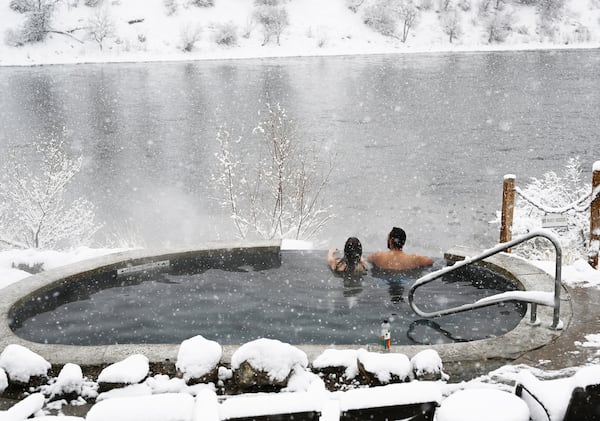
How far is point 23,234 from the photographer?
53.3 feet

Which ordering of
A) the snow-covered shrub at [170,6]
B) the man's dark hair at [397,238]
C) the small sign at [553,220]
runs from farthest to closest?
the snow-covered shrub at [170,6], the man's dark hair at [397,238], the small sign at [553,220]

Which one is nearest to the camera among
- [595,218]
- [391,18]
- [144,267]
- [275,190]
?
[595,218]

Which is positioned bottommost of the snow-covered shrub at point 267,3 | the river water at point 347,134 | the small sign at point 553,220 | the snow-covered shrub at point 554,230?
the river water at point 347,134

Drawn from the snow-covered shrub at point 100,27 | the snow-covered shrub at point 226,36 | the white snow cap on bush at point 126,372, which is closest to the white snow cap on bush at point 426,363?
the white snow cap on bush at point 126,372

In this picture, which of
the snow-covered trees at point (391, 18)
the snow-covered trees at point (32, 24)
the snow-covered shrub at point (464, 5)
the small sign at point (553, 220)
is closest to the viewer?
the small sign at point (553, 220)

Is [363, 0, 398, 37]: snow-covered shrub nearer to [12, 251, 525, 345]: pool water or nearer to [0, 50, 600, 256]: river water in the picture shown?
[0, 50, 600, 256]: river water

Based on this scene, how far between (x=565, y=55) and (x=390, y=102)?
25842 mm

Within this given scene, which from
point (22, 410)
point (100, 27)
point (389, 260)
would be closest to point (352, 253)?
point (389, 260)

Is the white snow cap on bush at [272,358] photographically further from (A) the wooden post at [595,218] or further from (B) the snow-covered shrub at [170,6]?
(B) the snow-covered shrub at [170,6]

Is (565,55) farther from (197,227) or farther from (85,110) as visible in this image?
(197,227)

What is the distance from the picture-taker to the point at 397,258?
318 inches

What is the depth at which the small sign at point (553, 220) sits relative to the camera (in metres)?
6.83

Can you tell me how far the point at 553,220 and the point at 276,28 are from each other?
58.6m

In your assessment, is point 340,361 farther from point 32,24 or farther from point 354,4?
point 354,4
